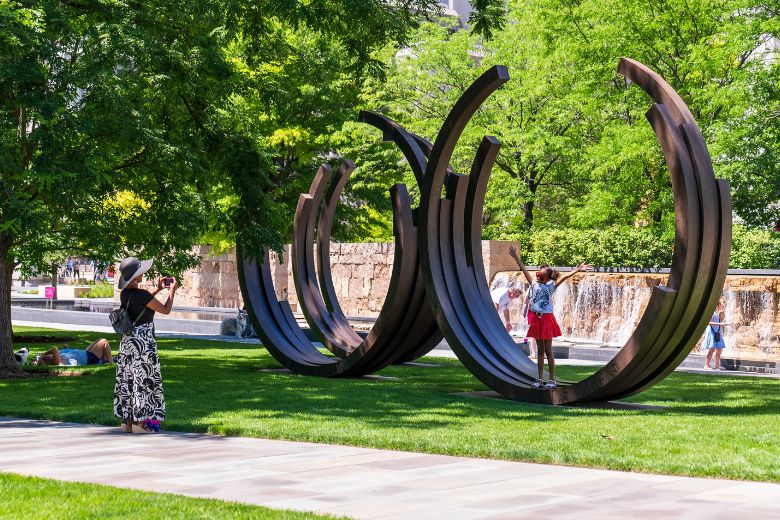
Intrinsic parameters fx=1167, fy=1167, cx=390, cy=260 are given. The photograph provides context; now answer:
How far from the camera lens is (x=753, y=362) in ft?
75.9

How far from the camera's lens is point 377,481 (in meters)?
8.32

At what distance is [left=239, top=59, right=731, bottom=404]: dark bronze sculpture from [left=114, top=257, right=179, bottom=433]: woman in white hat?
478 centimetres

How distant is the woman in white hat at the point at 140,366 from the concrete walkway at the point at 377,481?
853 mm

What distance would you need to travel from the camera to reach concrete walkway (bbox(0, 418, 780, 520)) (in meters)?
7.21

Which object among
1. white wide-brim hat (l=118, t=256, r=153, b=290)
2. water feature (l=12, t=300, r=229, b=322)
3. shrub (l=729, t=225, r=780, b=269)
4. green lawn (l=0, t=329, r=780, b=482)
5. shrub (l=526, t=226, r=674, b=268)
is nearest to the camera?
Result: green lawn (l=0, t=329, r=780, b=482)

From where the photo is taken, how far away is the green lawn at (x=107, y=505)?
694 centimetres

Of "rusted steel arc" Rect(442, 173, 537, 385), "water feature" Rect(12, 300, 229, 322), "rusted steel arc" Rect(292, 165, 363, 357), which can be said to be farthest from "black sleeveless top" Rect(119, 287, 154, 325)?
"water feature" Rect(12, 300, 229, 322)

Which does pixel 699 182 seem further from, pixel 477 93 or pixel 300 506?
pixel 300 506

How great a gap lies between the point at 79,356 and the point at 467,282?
804cm

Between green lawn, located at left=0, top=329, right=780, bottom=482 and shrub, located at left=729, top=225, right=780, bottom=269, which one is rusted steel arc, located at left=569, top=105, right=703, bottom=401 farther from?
shrub, located at left=729, top=225, right=780, bottom=269

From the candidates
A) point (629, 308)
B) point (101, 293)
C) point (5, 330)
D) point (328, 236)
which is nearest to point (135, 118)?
point (5, 330)

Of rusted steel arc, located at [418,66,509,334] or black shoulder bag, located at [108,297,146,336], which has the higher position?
rusted steel arc, located at [418,66,509,334]

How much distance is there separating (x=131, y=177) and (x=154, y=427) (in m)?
8.64

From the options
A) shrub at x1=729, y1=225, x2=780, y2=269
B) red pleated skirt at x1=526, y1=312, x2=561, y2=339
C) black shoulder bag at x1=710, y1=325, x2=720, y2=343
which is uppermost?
shrub at x1=729, y1=225, x2=780, y2=269
